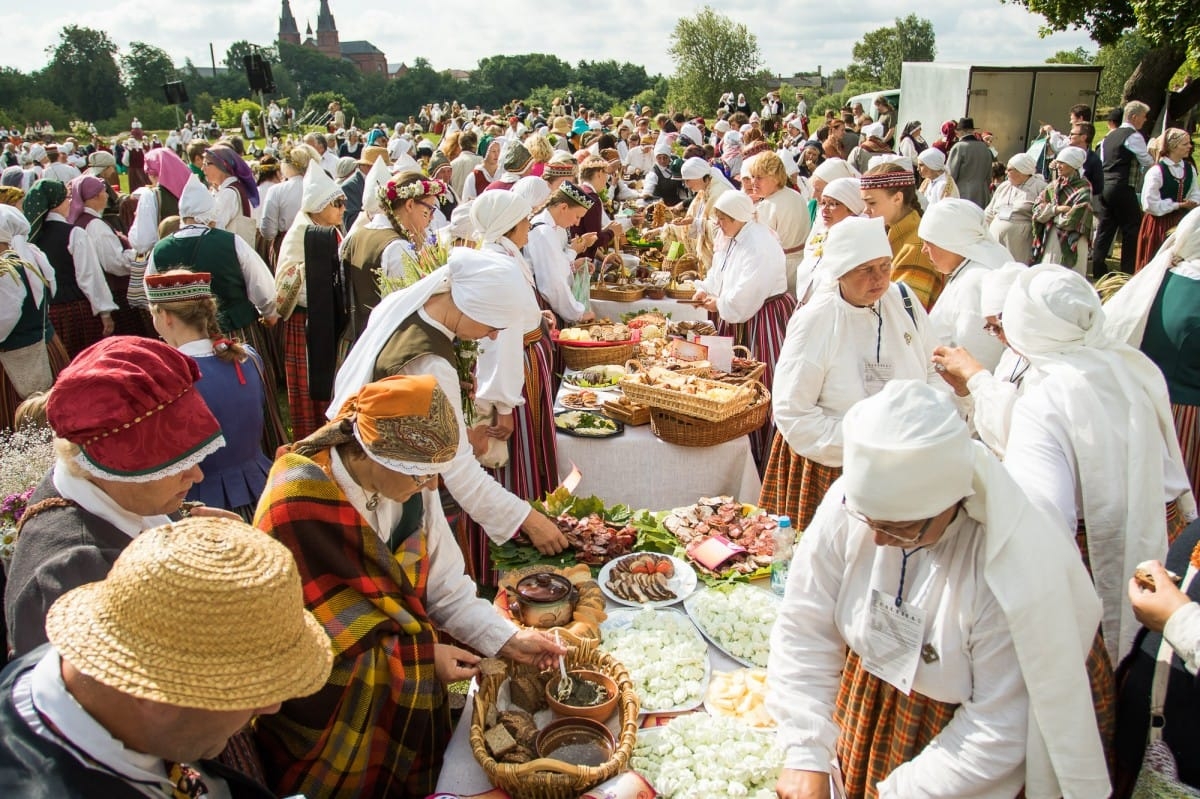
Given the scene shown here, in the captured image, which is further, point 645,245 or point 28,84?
point 28,84

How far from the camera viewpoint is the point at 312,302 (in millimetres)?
4828

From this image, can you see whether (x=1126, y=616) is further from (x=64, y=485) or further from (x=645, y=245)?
(x=645, y=245)

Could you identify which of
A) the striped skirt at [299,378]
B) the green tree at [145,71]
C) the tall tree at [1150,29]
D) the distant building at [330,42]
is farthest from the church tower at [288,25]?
the striped skirt at [299,378]

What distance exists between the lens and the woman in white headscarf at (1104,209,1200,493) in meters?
3.35

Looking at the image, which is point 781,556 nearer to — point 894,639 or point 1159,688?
point 894,639

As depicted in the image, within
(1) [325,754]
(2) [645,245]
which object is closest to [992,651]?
(1) [325,754]

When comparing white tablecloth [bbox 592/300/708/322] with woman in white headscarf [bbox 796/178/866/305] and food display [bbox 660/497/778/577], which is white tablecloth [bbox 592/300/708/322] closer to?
woman in white headscarf [bbox 796/178/866/305]

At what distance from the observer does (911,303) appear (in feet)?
11.5

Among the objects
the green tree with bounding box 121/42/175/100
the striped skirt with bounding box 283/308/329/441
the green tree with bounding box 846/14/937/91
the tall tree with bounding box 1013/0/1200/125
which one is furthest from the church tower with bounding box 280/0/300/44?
the striped skirt with bounding box 283/308/329/441

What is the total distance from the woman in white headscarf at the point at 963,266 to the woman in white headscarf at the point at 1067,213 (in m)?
5.53

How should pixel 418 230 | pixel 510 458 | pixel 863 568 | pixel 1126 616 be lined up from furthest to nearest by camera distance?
1. pixel 418 230
2. pixel 510 458
3. pixel 1126 616
4. pixel 863 568

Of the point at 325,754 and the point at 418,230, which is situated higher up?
the point at 418,230

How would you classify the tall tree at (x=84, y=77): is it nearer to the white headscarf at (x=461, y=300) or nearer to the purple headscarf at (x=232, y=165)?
the purple headscarf at (x=232, y=165)

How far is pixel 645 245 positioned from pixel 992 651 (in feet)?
26.1
